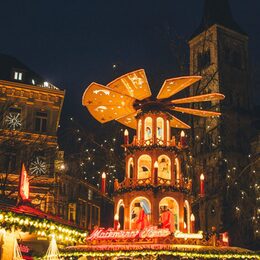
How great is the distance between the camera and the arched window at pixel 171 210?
20750mm

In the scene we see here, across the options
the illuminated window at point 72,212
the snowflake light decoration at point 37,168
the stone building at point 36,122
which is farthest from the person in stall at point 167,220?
the illuminated window at point 72,212

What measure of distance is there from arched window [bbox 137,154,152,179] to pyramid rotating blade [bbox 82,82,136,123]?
8.86 feet

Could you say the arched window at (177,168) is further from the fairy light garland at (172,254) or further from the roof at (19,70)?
the roof at (19,70)

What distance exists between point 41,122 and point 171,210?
873 inches

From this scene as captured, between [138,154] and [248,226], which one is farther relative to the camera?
[248,226]

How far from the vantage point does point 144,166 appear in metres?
23.8

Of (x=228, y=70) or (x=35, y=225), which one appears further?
(x=228, y=70)

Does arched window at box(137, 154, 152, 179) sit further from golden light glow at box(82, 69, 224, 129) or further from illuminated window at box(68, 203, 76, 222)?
illuminated window at box(68, 203, 76, 222)

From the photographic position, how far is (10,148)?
2791cm

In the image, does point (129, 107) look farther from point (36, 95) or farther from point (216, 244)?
point (36, 95)

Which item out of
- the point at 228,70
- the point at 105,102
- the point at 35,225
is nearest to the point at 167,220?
the point at 35,225

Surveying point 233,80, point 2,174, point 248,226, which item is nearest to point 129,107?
point 2,174

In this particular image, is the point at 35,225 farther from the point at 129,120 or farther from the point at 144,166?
the point at 129,120

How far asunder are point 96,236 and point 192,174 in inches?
380
